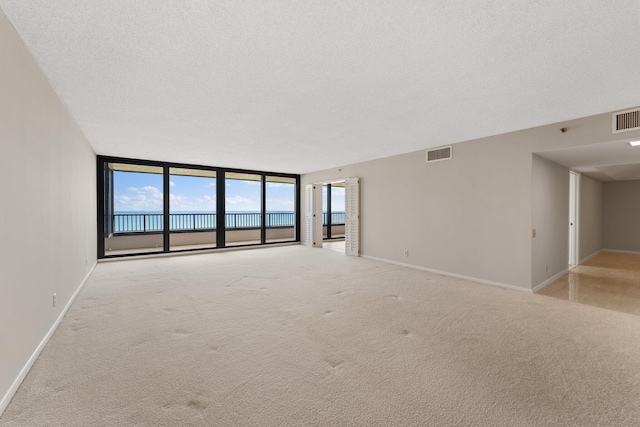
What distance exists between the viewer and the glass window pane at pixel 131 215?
7.06 metres

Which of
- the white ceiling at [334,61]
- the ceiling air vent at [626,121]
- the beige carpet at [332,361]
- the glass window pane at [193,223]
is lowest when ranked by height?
the beige carpet at [332,361]

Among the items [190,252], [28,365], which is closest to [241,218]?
[190,252]

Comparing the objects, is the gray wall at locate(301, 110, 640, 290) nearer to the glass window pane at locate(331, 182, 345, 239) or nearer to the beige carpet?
the beige carpet

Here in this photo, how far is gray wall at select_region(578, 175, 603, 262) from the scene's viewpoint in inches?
242

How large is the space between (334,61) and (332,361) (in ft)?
8.01

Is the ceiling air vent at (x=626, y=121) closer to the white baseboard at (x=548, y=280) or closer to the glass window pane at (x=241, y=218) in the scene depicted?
the white baseboard at (x=548, y=280)

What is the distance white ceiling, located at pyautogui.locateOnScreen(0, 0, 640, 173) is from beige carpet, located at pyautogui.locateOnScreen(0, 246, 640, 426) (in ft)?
7.95

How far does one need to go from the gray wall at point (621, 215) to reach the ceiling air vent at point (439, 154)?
647 cm

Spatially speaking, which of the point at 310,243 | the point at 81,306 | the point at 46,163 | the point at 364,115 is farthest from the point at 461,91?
the point at 310,243

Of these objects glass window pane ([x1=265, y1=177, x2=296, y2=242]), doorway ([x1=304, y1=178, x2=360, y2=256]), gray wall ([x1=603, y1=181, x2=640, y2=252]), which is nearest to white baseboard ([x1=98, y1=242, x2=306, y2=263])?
doorway ([x1=304, y1=178, x2=360, y2=256])

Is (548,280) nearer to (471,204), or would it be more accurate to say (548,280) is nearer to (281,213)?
(471,204)

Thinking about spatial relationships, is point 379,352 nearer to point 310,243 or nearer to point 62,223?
point 62,223

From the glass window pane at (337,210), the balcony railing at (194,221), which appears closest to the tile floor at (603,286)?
the glass window pane at (337,210)

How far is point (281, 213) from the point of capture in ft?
35.9
